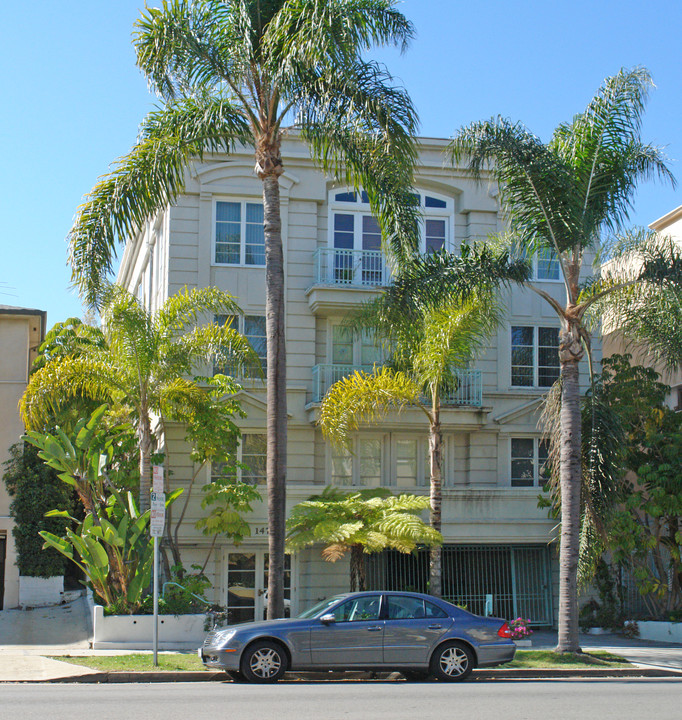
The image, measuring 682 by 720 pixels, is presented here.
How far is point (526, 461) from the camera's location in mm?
25438

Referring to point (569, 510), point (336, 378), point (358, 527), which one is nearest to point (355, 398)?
point (358, 527)

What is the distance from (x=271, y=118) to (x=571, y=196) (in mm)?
5451

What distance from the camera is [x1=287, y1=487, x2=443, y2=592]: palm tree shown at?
758 inches

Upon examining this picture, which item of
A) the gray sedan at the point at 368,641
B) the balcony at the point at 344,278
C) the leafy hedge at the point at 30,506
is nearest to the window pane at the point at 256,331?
the balcony at the point at 344,278

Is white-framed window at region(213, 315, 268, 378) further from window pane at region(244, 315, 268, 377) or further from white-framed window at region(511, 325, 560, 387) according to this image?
white-framed window at region(511, 325, 560, 387)

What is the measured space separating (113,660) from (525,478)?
13.8m

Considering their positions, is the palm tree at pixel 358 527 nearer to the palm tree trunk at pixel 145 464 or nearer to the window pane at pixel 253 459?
the window pane at pixel 253 459

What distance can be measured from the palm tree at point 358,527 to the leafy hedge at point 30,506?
7919 mm

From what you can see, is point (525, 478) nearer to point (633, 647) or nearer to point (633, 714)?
point (633, 647)

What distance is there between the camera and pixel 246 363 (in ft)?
64.1

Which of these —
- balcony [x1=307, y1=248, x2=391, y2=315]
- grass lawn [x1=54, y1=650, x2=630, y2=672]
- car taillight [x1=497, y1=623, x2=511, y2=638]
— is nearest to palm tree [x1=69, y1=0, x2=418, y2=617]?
grass lawn [x1=54, y1=650, x2=630, y2=672]

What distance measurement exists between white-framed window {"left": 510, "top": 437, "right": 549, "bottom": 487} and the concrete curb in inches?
395

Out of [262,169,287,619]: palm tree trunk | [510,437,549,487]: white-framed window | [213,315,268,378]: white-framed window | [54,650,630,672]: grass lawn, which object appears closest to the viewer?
[54,650,630,672]: grass lawn

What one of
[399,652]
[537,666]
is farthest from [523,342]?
[399,652]
